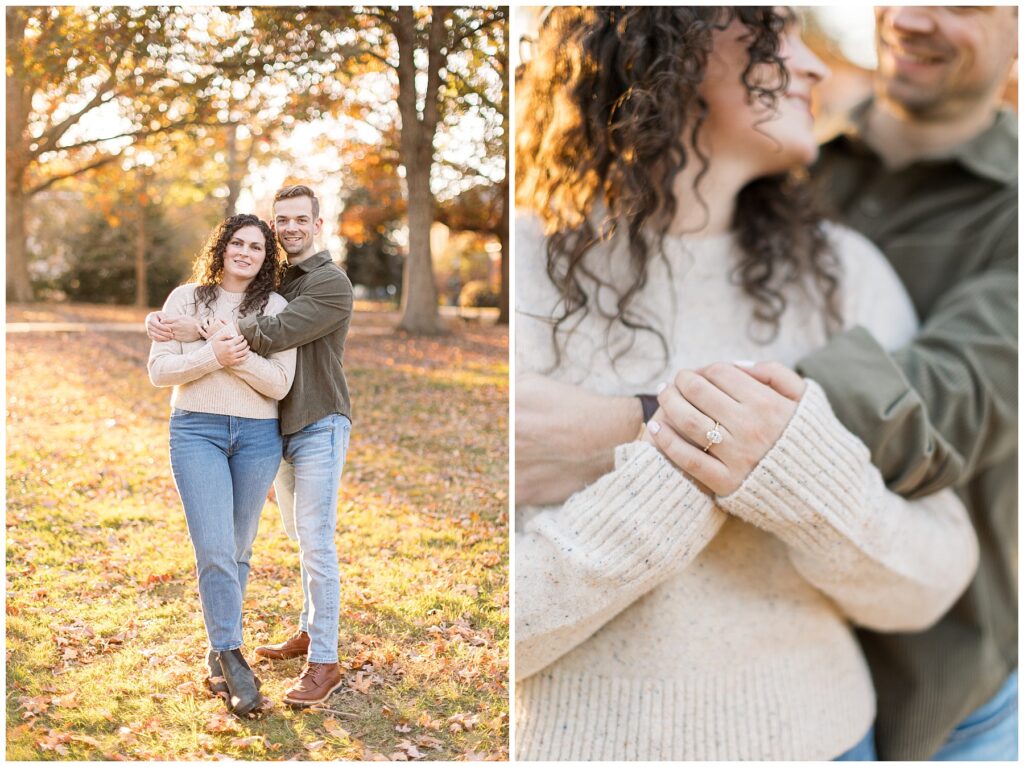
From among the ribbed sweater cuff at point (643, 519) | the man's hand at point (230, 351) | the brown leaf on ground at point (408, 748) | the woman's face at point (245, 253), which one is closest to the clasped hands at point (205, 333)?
the man's hand at point (230, 351)

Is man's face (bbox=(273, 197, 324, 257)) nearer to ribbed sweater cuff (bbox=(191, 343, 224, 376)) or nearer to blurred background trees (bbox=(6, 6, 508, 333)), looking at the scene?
blurred background trees (bbox=(6, 6, 508, 333))

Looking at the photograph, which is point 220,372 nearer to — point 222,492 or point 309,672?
point 222,492

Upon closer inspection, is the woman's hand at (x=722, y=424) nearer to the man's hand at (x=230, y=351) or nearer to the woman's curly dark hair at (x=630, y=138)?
the woman's curly dark hair at (x=630, y=138)

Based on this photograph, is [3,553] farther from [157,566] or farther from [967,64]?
[967,64]

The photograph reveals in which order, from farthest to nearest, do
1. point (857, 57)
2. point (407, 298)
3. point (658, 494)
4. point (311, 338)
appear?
point (857, 57) → point (407, 298) → point (311, 338) → point (658, 494)

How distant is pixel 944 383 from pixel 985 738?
986 millimetres

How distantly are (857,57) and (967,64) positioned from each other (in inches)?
16.1

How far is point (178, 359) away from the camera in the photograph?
1606mm

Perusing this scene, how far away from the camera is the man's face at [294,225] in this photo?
1.65m

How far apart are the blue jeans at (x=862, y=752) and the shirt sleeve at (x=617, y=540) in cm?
64

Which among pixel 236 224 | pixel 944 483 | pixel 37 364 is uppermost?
pixel 236 224

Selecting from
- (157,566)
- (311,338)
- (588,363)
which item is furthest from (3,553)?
(588,363)

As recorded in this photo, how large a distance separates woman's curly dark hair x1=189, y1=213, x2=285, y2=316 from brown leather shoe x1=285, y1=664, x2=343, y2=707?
2.49 feet

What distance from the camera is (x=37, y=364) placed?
1803mm
